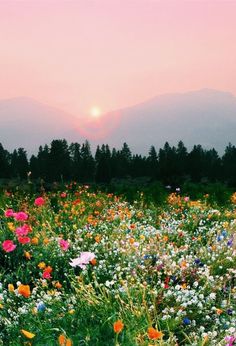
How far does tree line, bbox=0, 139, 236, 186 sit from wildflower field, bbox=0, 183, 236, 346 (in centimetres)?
4365

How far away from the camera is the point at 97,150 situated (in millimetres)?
68062

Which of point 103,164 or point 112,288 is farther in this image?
point 103,164

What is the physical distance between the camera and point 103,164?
51.2m

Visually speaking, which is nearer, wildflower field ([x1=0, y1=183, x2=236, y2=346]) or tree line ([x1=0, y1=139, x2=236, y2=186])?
wildflower field ([x1=0, y1=183, x2=236, y2=346])

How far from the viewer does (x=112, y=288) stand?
190 inches

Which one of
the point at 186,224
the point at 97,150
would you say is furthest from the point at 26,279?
the point at 97,150

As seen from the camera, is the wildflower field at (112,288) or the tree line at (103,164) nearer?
the wildflower field at (112,288)

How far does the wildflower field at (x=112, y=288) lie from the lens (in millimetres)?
3303

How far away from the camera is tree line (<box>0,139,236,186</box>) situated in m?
52.3

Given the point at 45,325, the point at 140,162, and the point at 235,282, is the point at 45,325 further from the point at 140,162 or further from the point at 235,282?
the point at 140,162

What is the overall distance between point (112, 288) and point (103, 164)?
46.5m

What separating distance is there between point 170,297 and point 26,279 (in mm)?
1848

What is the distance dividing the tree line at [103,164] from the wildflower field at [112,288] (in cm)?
4365

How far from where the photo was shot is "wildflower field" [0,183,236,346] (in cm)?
330
